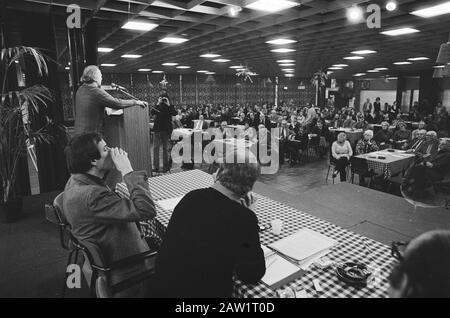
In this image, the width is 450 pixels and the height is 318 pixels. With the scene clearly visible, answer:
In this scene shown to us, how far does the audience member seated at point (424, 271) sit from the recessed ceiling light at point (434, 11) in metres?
5.07

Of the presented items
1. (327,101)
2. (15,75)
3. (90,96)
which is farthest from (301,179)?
(327,101)

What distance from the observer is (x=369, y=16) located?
195 inches

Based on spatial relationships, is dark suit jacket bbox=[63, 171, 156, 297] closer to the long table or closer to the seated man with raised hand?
the seated man with raised hand

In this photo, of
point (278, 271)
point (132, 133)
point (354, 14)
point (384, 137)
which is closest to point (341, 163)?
point (384, 137)

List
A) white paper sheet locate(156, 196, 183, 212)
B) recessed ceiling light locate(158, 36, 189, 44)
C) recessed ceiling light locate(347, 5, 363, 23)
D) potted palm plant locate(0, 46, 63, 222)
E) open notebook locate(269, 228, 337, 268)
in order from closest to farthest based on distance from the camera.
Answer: open notebook locate(269, 228, 337, 268), white paper sheet locate(156, 196, 183, 212), potted palm plant locate(0, 46, 63, 222), recessed ceiling light locate(347, 5, 363, 23), recessed ceiling light locate(158, 36, 189, 44)

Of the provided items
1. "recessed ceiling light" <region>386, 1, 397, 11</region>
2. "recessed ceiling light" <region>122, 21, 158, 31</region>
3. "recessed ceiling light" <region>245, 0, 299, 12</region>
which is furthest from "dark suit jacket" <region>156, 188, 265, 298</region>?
"recessed ceiling light" <region>122, 21, 158, 31</region>

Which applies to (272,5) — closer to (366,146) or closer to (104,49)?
(366,146)

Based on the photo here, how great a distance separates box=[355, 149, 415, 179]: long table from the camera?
542 cm

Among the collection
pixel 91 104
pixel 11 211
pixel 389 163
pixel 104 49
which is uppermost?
pixel 104 49

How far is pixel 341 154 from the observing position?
20.8 feet

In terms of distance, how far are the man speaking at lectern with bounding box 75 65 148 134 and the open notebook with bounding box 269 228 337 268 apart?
87.3 inches

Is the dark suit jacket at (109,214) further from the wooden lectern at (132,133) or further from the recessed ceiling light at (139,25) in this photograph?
the recessed ceiling light at (139,25)

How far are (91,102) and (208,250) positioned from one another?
2.49m

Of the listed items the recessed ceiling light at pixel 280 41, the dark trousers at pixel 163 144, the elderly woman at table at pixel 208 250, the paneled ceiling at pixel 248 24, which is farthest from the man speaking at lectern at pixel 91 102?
the recessed ceiling light at pixel 280 41
